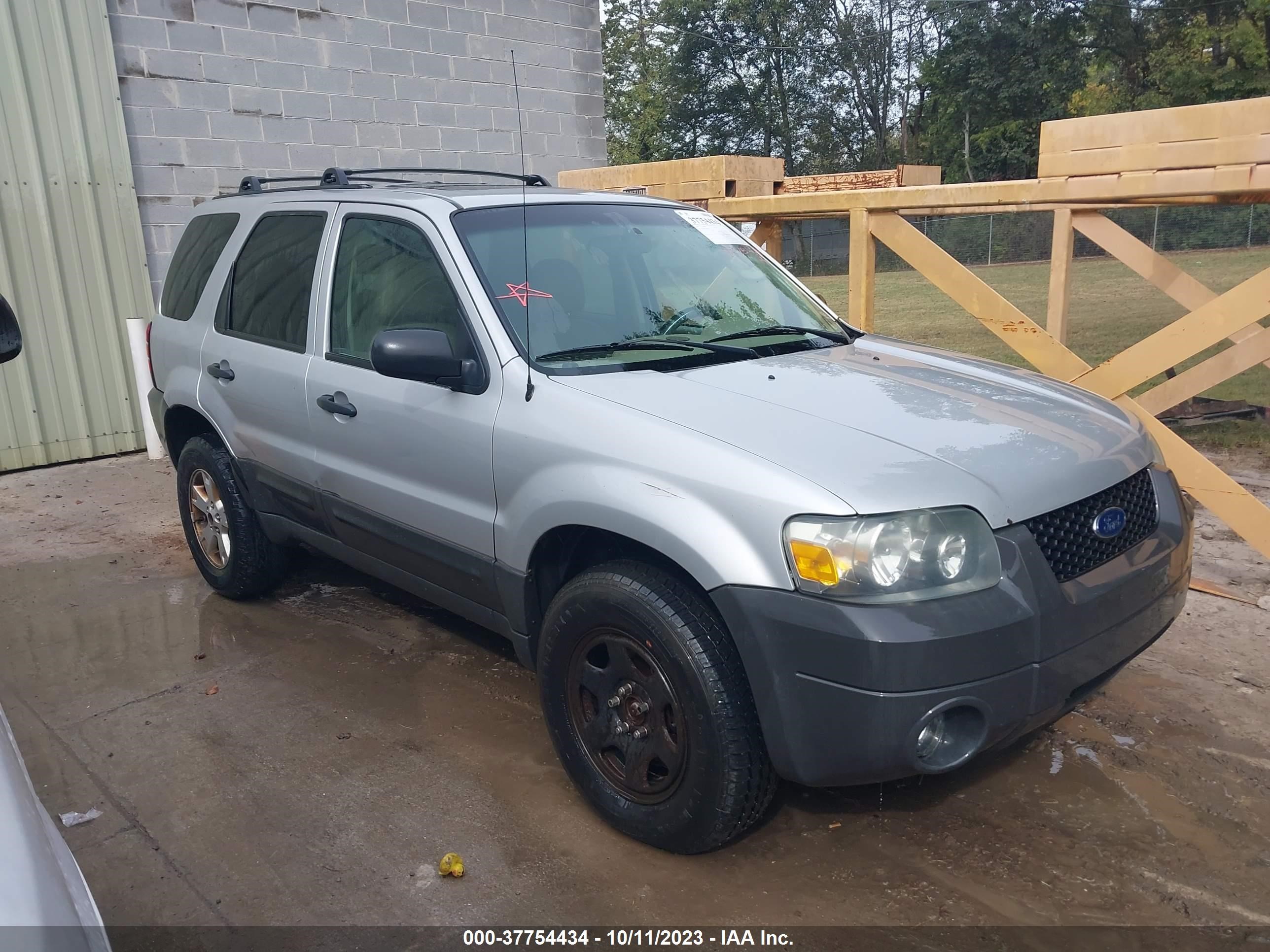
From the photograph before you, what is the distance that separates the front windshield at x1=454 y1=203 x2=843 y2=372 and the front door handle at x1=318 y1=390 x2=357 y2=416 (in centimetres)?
78

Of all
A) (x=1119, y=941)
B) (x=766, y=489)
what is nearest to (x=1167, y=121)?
(x=766, y=489)

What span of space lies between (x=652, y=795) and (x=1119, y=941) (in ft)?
4.21

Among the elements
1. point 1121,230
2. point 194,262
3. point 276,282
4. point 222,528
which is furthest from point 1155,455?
point 194,262

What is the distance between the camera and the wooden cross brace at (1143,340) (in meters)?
4.59

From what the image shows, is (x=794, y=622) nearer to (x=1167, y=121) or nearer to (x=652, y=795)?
(x=652, y=795)

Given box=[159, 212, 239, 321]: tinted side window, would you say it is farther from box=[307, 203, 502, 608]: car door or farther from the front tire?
the front tire

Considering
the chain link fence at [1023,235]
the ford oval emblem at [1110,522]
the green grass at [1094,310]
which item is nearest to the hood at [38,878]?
the ford oval emblem at [1110,522]

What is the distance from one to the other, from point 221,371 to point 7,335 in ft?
6.42

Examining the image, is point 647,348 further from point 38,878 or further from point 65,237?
point 65,237

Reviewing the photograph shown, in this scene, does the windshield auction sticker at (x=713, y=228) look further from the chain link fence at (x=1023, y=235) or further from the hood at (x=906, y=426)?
the chain link fence at (x=1023, y=235)

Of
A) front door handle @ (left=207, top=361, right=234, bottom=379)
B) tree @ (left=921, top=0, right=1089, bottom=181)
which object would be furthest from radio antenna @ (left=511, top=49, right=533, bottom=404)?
tree @ (left=921, top=0, right=1089, bottom=181)

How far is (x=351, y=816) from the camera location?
3373 mm

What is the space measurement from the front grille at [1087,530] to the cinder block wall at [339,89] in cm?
773

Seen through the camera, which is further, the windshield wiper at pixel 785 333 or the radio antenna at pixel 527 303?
the windshield wiper at pixel 785 333
